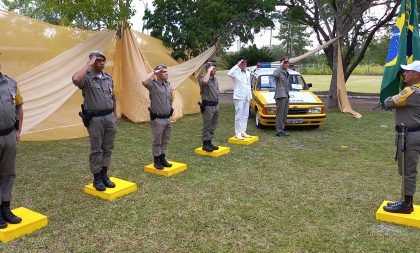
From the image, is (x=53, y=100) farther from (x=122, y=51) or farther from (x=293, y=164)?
(x=293, y=164)

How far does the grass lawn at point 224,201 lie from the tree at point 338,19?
20.3ft

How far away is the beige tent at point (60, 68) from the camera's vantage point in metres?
6.93

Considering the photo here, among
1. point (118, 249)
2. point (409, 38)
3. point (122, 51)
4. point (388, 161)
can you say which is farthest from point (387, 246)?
point (122, 51)

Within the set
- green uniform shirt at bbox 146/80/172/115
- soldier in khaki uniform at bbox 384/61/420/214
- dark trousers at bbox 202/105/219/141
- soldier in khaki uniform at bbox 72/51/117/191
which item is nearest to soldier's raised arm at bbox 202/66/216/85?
dark trousers at bbox 202/105/219/141

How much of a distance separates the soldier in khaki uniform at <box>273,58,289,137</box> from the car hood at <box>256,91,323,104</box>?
0.50 meters

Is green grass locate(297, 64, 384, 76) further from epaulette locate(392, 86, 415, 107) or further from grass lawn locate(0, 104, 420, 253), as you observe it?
epaulette locate(392, 86, 415, 107)

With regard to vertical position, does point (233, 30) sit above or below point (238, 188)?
above

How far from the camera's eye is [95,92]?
14.4ft

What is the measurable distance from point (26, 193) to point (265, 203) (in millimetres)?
3008

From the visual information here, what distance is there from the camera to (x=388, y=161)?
6395mm

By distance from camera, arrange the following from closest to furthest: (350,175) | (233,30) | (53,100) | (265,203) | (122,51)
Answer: (265,203), (350,175), (53,100), (122,51), (233,30)

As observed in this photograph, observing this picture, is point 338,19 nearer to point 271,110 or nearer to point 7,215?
point 271,110

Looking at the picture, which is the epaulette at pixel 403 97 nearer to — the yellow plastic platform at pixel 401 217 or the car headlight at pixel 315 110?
the yellow plastic platform at pixel 401 217

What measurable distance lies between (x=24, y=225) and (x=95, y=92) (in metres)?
1.65
